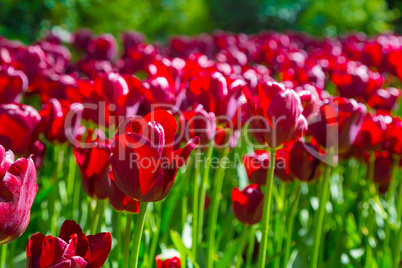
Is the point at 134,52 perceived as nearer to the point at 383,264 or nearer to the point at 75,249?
the point at 383,264

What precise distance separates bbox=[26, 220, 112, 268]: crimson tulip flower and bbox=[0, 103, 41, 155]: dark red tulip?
40 cm

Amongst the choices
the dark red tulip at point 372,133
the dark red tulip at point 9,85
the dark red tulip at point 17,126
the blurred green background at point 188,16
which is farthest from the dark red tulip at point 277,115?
the blurred green background at point 188,16

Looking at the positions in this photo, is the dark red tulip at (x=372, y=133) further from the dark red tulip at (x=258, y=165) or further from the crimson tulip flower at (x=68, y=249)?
the crimson tulip flower at (x=68, y=249)

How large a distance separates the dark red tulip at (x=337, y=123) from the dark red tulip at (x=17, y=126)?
0.60m

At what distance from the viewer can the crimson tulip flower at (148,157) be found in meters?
0.71

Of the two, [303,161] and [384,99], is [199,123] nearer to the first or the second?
[303,161]

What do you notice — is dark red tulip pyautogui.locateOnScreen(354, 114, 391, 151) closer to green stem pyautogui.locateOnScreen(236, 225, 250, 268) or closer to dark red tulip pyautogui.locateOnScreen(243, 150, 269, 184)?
dark red tulip pyautogui.locateOnScreen(243, 150, 269, 184)

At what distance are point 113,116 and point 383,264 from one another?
87cm

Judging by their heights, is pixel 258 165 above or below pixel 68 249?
below

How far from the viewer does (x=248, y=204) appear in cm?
123

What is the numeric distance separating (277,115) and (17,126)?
525 millimetres

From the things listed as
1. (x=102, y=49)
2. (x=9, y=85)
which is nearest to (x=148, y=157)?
(x=9, y=85)

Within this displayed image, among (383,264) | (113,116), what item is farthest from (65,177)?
(383,264)

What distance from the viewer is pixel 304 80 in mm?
1787
